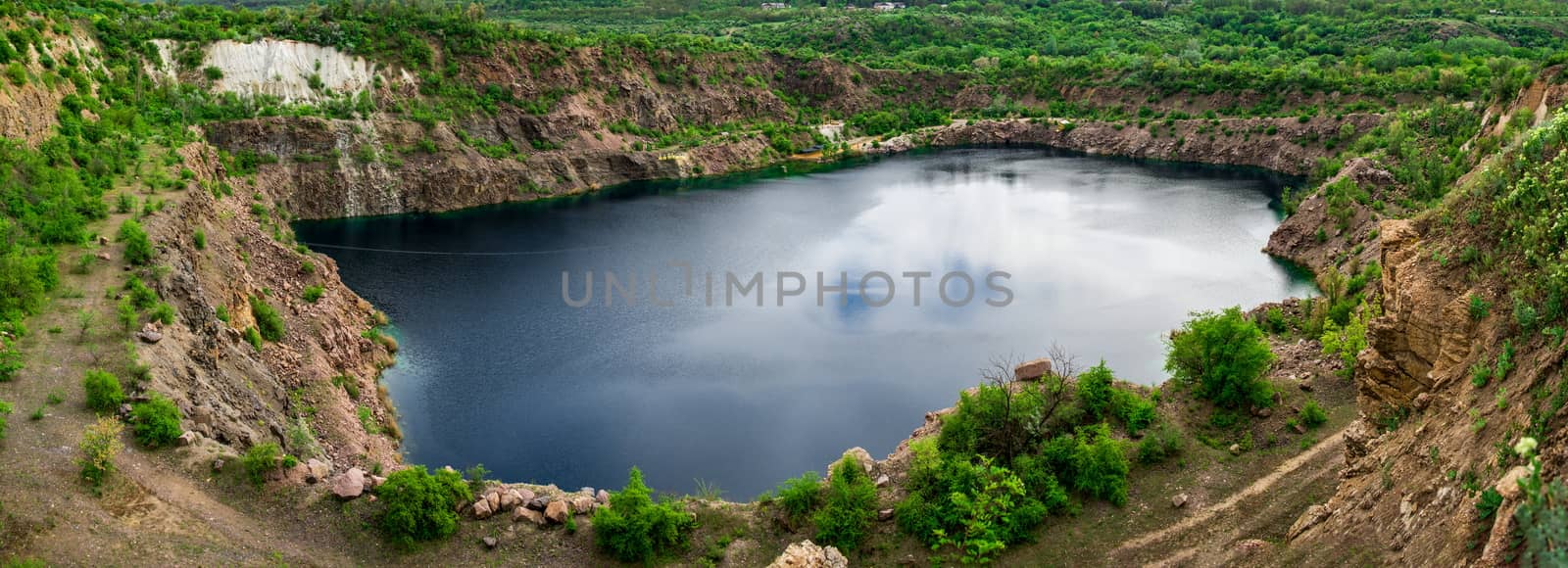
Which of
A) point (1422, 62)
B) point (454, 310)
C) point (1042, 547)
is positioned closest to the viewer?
point (1042, 547)

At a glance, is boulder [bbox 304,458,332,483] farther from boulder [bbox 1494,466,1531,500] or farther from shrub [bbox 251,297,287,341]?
boulder [bbox 1494,466,1531,500]

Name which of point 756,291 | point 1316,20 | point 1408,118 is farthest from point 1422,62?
point 756,291

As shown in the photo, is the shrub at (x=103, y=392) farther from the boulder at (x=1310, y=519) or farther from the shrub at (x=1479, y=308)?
the shrub at (x=1479, y=308)

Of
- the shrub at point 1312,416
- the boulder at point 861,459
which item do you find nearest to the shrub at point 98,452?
the boulder at point 861,459

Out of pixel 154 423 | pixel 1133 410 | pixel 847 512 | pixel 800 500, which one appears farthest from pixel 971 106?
pixel 154 423

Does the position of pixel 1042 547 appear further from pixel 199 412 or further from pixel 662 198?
pixel 662 198

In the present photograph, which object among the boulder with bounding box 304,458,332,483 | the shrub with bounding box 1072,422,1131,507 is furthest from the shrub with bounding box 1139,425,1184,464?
the boulder with bounding box 304,458,332,483
